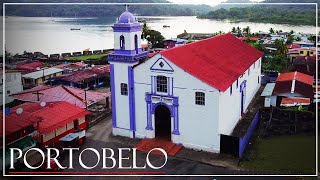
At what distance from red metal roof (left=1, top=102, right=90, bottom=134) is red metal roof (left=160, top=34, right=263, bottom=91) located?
6374 mm

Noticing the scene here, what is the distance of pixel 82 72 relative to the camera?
35344 millimetres

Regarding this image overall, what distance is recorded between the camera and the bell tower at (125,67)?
2022 centimetres

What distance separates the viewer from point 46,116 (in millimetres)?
19812

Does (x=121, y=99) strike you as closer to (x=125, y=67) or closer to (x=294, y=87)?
(x=125, y=67)

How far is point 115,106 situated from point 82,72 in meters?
15.4

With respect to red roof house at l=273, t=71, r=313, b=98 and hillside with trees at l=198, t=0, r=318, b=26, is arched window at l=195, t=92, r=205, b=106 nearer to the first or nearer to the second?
red roof house at l=273, t=71, r=313, b=98

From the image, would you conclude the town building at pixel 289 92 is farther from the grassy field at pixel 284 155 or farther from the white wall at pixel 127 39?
the white wall at pixel 127 39

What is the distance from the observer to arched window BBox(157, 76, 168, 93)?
63.0 ft

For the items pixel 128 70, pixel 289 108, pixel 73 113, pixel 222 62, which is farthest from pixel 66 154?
pixel 289 108

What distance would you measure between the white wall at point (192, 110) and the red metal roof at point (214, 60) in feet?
1.49

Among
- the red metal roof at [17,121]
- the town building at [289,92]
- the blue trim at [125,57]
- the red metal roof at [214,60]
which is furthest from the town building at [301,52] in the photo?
the red metal roof at [17,121]

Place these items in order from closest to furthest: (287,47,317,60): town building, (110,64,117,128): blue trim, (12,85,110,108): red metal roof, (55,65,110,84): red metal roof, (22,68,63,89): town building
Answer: (110,64,117,128): blue trim < (12,85,110,108): red metal roof < (55,65,110,84): red metal roof < (22,68,63,89): town building < (287,47,317,60): town building

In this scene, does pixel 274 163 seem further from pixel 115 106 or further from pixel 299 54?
pixel 299 54

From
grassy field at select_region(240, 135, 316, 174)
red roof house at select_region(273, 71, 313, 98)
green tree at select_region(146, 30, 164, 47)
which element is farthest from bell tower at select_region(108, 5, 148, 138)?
green tree at select_region(146, 30, 164, 47)
